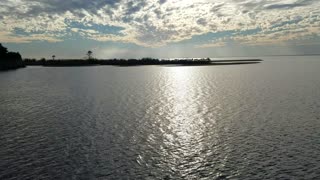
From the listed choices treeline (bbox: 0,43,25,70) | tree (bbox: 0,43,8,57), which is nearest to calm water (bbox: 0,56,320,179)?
treeline (bbox: 0,43,25,70)

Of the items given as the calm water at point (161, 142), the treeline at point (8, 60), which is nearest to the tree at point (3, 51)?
the treeline at point (8, 60)

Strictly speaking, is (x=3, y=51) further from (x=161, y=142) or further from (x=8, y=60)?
(x=161, y=142)

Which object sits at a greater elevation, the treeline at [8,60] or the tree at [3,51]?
the tree at [3,51]

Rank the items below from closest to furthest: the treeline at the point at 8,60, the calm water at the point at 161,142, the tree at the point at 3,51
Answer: the calm water at the point at 161,142, the treeline at the point at 8,60, the tree at the point at 3,51

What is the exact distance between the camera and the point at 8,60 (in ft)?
550

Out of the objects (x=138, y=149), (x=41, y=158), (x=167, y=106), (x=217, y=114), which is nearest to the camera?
(x=41, y=158)

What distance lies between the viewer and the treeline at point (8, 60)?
528 feet

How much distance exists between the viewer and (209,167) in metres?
20.0

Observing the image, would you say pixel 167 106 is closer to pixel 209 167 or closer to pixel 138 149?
pixel 138 149

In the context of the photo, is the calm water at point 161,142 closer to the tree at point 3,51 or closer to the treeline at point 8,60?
the treeline at point 8,60

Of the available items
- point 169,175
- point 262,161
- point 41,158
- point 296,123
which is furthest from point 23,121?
point 296,123

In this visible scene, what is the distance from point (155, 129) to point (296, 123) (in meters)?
14.5

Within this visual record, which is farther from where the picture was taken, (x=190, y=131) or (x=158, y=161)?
(x=190, y=131)

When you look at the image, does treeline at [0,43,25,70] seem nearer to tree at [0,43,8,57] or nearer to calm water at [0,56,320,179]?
tree at [0,43,8,57]
